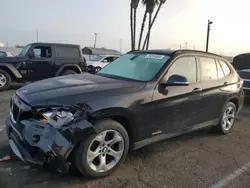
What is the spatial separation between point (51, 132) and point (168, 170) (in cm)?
169

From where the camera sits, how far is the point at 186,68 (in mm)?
4766

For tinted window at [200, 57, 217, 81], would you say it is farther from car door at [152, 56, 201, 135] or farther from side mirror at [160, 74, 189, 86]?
side mirror at [160, 74, 189, 86]

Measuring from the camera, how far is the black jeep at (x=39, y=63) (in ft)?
36.9

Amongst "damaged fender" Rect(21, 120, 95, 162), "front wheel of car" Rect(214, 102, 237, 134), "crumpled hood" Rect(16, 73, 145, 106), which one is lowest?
"front wheel of car" Rect(214, 102, 237, 134)

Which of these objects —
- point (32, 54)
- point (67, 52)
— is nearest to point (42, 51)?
point (32, 54)

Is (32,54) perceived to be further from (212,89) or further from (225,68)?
(212,89)

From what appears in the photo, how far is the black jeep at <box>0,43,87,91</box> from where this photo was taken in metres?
→ 11.2

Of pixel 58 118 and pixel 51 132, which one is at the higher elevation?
pixel 58 118

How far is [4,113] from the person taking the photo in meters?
6.97

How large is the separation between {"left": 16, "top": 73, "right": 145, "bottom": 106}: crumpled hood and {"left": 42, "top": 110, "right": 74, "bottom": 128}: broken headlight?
131 mm

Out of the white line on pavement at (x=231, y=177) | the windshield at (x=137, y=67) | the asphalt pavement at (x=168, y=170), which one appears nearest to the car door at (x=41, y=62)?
the asphalt pavement at (x=168, y=170)

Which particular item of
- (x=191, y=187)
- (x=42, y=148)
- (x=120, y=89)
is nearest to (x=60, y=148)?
(x=42, y=148)

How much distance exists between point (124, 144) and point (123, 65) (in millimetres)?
1641

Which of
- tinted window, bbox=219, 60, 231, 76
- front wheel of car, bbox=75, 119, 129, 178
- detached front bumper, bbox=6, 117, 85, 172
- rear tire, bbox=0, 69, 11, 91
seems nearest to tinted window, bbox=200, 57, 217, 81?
tinted window, bbox=219, 60, 231, 76
